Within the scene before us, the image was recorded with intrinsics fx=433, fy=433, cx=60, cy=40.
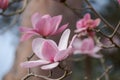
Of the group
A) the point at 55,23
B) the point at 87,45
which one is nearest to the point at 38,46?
the point at 55,23

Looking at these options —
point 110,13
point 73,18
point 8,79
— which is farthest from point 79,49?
point 110,13

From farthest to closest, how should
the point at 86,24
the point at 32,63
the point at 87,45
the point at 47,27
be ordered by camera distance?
the point at 87,45, the point at 86,24, the point at 47,27, the point at 32,63

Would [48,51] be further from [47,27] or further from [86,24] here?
[86,24]

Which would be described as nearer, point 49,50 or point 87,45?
point 49,50

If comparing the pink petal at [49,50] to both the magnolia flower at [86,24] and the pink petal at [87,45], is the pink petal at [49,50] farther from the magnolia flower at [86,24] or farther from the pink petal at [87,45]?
the pink petal at [87,45]

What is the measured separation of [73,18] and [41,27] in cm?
99

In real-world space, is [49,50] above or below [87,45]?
above

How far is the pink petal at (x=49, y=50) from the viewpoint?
0.92m

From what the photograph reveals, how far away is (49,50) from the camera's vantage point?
36.4 inches

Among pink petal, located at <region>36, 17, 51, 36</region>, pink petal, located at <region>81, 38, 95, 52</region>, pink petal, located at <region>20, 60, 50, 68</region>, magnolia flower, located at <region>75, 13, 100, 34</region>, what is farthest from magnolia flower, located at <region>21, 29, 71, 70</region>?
pink petal, located at <region>81, 38, 95, 52</region>

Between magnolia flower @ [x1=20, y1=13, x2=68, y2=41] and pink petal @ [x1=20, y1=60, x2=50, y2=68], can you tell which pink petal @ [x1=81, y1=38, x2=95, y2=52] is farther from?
pink petal @ [x1=20, y1=60, x2=50, y2=68]

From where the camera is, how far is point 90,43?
1.86m

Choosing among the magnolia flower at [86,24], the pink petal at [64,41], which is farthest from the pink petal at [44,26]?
the magnolia flower at [86,24]

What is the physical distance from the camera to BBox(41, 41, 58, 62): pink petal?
0.92 metres
